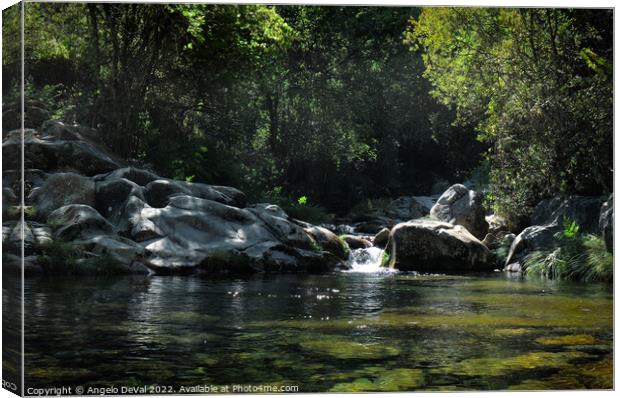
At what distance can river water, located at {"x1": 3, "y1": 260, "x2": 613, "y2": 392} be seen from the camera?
5.54 m

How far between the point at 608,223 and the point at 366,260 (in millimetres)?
4334

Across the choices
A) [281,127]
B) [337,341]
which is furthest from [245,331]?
[281,127]

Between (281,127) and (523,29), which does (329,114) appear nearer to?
(281,127)

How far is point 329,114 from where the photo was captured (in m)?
8.27

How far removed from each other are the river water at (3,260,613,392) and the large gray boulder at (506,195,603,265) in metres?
0.70

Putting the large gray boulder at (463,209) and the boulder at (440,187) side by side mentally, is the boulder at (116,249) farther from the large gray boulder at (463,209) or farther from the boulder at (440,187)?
the large gray boulder at (463,209)

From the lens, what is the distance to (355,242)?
11281mm

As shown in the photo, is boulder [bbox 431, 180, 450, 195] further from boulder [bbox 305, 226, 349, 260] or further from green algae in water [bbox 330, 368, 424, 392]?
green algae in water [bbox 330, 368, 424, 392]

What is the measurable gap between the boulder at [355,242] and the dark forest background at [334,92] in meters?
1.67

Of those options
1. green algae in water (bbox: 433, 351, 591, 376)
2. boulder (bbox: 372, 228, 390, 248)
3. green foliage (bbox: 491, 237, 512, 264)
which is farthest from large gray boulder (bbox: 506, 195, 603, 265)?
green algae in water (bbox: 433, 351, 591, 376)

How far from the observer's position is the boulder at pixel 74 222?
647 cm

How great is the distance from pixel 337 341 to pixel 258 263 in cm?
360

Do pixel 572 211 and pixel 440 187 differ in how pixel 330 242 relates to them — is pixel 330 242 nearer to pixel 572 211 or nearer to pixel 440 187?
pixel 440 187

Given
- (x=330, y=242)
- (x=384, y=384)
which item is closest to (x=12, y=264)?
(x=384, y=384)
